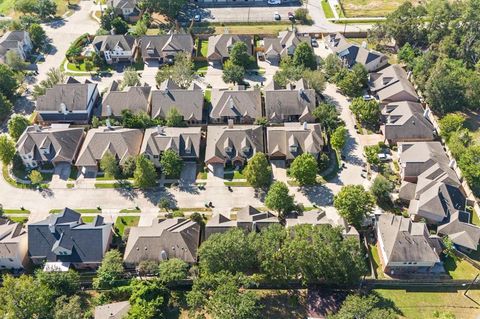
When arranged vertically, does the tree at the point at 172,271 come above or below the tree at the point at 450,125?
below

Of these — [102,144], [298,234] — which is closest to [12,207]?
[102,144]

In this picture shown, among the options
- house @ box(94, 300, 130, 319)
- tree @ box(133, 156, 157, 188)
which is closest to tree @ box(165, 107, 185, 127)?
tree @ box(133, 156, 157, 188)

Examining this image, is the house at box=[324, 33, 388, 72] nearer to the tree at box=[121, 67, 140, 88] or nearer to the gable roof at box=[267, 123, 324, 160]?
the gable roof at box=[267, 123, 324, 160]

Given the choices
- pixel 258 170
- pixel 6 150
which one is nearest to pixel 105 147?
pixel 6 150

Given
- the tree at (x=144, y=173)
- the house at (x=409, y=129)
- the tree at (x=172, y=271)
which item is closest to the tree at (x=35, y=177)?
the tree at (x=144, y=173)

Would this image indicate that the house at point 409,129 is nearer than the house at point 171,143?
No

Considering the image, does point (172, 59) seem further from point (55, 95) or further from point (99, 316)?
point (99, 316)

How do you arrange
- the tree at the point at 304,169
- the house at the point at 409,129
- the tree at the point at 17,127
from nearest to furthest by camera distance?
the tree at the point at 304,169 → the house at the point at 409,129 → the tree at the point at 17,127

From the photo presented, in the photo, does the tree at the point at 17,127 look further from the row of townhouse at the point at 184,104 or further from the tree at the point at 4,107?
the tree at the point at 4,107

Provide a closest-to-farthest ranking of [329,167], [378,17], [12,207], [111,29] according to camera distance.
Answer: [12,207]
[329,167]
[111,29]
[378,17]
